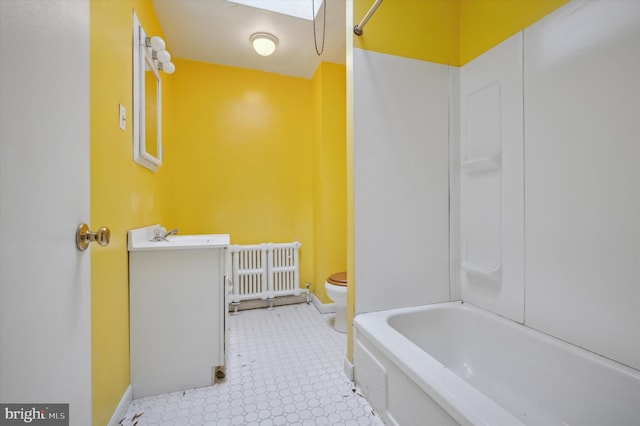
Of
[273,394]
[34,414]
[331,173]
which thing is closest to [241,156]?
[331,173]

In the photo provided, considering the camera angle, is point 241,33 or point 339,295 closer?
point 339,295

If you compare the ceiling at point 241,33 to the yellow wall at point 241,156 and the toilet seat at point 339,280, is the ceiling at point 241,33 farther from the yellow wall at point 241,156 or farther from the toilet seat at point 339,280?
the toilet seat at point 339,280

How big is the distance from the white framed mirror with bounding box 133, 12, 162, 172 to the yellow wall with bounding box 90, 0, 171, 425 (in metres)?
0.06

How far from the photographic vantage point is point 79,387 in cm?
71

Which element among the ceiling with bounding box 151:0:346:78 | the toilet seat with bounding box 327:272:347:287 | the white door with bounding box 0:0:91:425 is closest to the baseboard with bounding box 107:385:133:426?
the white door with bounding box 0:0:91:425

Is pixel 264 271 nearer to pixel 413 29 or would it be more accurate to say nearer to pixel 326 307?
pixel 326 307

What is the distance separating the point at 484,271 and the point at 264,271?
6.22 feet

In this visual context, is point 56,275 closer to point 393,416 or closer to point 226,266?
point 226,266

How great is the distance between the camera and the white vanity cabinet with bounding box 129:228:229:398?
1.43 m

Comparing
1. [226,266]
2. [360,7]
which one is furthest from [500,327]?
[360,7]

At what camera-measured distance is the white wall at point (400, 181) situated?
1581 millimetres

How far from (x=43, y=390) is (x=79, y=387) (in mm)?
193

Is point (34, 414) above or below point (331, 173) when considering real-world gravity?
below

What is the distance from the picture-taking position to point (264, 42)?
7.22 feet
